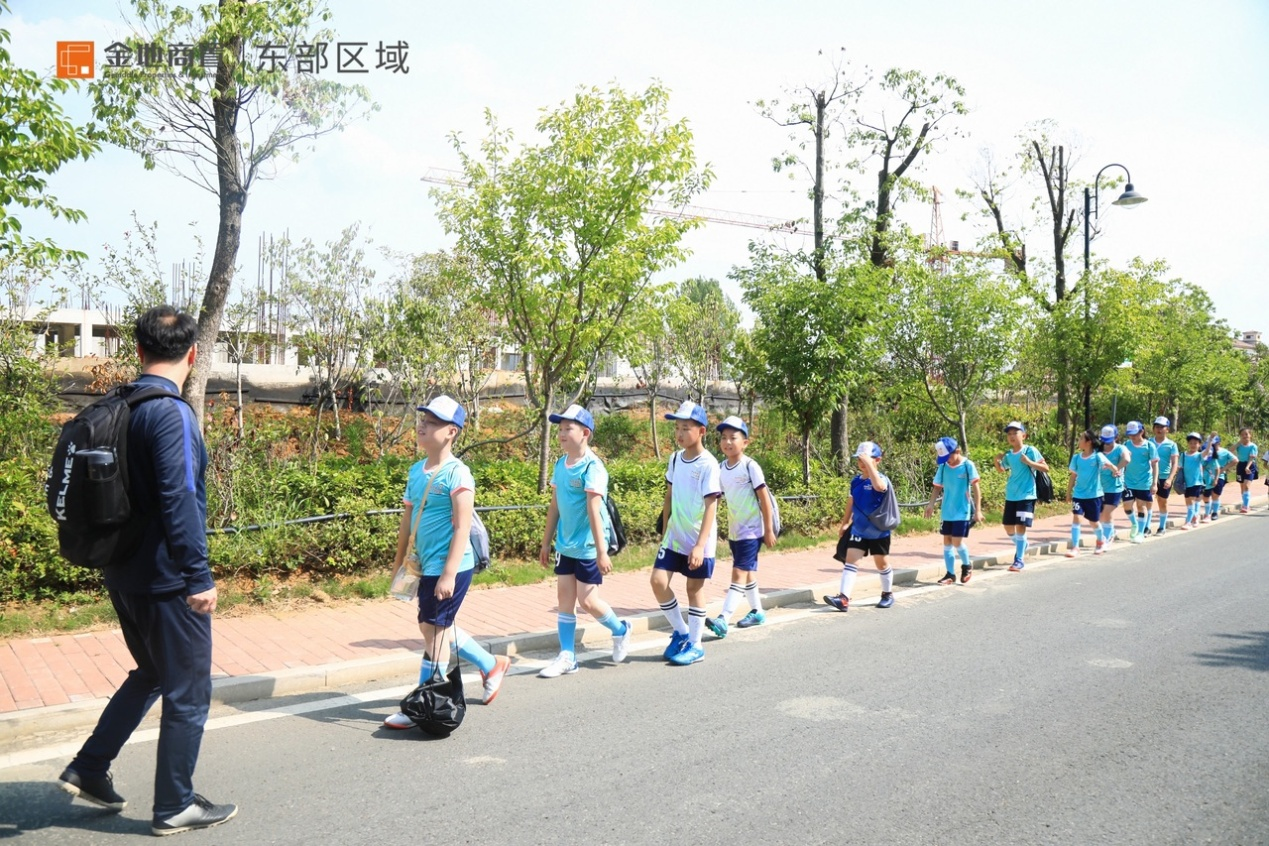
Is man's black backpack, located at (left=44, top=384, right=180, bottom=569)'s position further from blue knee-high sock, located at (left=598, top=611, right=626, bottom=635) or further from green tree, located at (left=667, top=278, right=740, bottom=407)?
green tree, located at (left=667, top=278, right=740, bottom=407)

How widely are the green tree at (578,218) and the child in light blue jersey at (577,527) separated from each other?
464cm

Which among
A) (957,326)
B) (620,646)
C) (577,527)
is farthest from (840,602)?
(957,326)

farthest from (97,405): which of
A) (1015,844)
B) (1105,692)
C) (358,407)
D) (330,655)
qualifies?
(358,407)

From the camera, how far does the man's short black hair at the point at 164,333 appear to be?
3.73m

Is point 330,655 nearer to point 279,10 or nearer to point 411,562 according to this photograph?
point 411,562

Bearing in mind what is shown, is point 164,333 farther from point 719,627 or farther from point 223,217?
point 223,217

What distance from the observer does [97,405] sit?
3.59 meters

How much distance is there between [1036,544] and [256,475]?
35.9 ft

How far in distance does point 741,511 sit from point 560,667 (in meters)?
2.09

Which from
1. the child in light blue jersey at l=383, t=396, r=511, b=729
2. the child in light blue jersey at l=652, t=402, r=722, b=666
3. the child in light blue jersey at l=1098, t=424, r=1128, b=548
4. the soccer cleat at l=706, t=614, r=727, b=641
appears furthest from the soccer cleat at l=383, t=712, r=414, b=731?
the child in light blue jersey at l=1098, t=424, r=1128, b=548

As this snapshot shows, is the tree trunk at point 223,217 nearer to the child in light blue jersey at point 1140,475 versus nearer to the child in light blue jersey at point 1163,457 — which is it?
the child in light blue jersey at point 1140,475

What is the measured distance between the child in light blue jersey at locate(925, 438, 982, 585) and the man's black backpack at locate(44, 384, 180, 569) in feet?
27.7

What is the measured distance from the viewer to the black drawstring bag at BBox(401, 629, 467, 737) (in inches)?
188

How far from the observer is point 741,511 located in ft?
24.7
